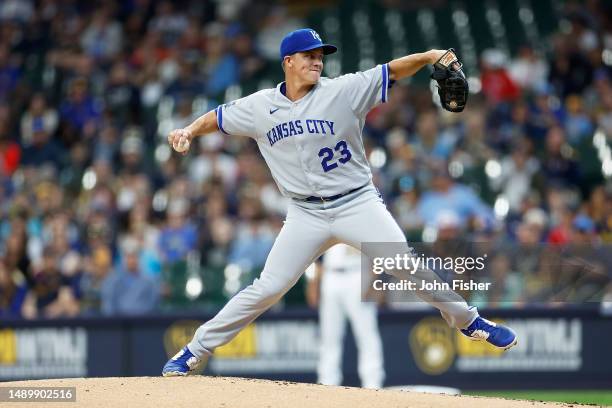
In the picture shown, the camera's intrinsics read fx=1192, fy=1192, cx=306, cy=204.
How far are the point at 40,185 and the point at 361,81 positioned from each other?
7950 millimetres

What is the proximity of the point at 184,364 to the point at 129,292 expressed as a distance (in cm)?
476

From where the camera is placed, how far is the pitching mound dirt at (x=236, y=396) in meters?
6.55

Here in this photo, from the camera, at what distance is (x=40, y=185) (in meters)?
14.0

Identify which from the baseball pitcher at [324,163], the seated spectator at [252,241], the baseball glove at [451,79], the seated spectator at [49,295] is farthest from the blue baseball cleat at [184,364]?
the seated spectator at [49,295]

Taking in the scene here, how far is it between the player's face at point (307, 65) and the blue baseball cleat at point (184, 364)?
1801 mm

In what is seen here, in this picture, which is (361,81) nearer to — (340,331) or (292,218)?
(292,218)

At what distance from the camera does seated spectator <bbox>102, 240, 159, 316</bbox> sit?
1184 cm

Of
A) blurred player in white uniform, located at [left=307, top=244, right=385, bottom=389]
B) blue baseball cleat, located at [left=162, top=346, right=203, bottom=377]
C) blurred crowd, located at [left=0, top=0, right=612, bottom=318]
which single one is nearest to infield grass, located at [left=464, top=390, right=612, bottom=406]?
blurred crowd, located at [left=0, top=0, right=612, bottom=318]

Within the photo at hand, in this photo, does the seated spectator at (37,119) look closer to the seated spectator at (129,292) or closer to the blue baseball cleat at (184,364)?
the seated spectator at (129,292)

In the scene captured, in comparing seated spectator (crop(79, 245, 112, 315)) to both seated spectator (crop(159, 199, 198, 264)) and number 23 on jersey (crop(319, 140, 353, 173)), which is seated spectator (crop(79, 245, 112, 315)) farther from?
number 23 on jersey (crop(319, 140, 353, 173))

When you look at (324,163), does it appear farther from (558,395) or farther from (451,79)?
(558,395)

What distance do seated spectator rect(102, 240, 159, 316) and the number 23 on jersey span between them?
17.3ft

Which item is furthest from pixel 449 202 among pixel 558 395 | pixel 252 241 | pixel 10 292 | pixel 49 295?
pixel 10 292

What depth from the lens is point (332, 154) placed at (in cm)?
687
